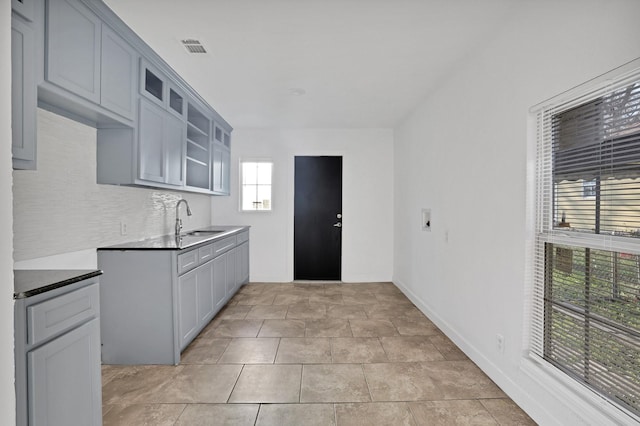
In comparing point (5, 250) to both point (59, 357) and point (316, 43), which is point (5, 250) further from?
point (316, 43)

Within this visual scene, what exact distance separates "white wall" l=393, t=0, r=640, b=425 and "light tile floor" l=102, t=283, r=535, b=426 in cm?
28

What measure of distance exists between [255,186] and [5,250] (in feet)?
14.2

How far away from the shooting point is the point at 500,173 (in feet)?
7.64

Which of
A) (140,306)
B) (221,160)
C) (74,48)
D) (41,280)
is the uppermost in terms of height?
(74,48)

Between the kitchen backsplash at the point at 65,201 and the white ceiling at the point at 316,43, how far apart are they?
0.92 m

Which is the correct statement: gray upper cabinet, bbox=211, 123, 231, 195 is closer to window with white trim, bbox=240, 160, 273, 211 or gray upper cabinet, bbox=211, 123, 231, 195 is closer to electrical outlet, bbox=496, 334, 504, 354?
window with white trim, bbox=240, 160, 273, 211

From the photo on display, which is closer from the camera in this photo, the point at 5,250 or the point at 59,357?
the point at 5,250

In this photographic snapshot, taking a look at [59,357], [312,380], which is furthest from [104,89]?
[312,380]

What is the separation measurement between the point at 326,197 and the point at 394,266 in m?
1.60

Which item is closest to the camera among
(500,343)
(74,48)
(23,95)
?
(23,95)

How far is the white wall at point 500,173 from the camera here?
1.63 meters

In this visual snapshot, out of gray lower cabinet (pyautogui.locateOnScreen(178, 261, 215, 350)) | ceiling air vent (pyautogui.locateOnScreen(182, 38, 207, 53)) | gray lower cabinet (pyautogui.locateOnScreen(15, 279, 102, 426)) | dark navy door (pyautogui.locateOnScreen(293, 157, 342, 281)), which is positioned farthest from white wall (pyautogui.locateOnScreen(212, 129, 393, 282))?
gray lower cabinet (pyautogui.locateOnScreen(15, 279, 102, 426))

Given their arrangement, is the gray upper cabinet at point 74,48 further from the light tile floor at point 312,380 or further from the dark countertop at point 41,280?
the light tile floor at point 312,380

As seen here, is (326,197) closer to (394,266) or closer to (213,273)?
(394,266)
